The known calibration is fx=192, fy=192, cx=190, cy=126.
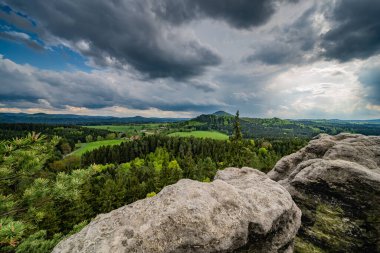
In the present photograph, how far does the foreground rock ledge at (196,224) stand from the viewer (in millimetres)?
6652

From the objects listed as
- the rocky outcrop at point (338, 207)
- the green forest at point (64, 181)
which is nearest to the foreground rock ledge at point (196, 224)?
the green forest at point (64, 181)

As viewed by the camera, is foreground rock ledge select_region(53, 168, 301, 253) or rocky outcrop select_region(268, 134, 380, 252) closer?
foreground rock ledge select_region(53, 168, 301, 253)

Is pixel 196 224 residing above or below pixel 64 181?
below

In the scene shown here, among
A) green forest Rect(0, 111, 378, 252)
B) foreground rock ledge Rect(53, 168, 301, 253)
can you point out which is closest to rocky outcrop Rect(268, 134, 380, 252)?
foreground rock ledge Rect(53, 168, 301, 253)

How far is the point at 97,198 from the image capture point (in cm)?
5706

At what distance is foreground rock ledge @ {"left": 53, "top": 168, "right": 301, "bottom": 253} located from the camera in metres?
6.65

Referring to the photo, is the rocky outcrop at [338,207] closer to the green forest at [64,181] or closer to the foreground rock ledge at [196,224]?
the foreground rock ledge at [196,224]

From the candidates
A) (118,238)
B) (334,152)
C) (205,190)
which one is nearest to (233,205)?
(205,190)

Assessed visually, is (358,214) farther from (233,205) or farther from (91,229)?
(91,229)

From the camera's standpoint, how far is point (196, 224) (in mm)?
7152

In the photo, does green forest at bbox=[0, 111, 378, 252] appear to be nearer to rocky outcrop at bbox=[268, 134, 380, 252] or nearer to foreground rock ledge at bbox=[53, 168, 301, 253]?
foreground rock ledge at bbox=[53, 168, 301, 253]

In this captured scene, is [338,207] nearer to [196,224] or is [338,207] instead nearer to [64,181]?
[196,224]

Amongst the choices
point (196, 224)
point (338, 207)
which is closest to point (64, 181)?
point (196, 224)

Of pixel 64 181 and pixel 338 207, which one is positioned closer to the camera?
pixel 64 181
